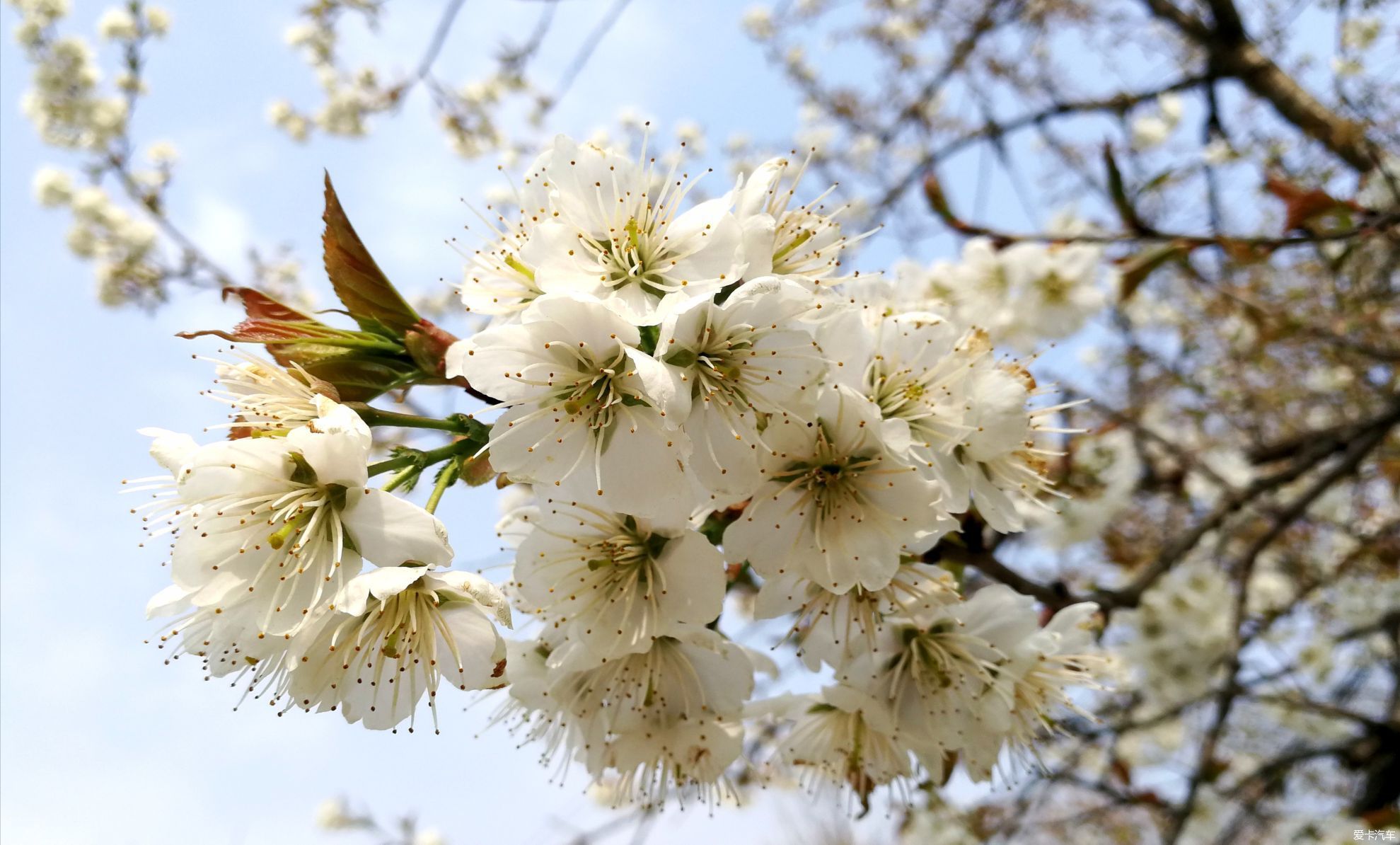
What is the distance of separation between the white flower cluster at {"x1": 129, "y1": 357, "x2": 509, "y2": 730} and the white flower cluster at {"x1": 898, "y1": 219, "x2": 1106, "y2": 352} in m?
2.11

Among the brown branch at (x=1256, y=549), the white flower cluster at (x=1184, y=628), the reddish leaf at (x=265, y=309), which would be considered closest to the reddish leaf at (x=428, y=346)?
the reddish leaf at (x=265, y=309)

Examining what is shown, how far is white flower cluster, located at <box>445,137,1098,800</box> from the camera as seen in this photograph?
100 cm

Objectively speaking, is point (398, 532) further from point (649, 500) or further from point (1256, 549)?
point (1256, 549)

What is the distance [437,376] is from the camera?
1128mm

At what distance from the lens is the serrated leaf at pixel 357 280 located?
1105mm

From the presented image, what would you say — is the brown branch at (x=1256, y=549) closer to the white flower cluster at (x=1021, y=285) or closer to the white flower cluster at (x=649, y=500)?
the white flower cluster at (x=1021, y=285)

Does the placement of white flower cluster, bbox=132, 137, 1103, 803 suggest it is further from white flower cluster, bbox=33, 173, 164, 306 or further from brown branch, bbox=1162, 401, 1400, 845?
white flower cluster, bbox=33, 173, 164, 306

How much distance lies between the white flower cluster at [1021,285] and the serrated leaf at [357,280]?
1.99m

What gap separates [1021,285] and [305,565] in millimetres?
2558

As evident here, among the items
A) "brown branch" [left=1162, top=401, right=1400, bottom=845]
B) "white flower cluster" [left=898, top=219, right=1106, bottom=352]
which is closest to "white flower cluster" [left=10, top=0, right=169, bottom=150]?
"white flower cluster" [left=898, top=219, right=1106, bottom=352]

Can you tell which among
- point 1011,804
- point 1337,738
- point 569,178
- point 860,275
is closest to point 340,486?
point 569,178

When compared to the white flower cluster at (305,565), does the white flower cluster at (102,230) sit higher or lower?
higher

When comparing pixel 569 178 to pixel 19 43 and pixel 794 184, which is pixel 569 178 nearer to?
pixel 794 184

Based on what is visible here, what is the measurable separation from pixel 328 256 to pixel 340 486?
1.00 ft
